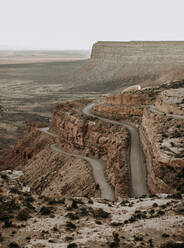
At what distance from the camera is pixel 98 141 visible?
33125 mm

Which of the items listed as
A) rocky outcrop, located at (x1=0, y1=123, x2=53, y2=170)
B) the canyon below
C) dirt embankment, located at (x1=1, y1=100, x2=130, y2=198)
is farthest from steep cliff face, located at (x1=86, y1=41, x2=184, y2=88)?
dirt embankment, located at (x1=1, y1=100, x2=130, y2=198)

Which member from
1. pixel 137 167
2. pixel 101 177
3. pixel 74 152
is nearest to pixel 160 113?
pixel 137 167

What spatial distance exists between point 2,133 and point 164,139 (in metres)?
48.5

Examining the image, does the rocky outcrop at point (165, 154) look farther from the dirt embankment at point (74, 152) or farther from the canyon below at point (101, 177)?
the dirt embankment at point (74, 152)

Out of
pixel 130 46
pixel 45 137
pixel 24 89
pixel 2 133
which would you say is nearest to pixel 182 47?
pixel 130 46

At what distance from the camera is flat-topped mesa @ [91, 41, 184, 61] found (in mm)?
131500

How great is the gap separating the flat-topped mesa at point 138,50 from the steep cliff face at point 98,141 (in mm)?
95609

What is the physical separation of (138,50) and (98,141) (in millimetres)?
112099

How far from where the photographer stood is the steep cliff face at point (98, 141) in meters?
27.2

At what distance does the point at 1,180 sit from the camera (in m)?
29.0

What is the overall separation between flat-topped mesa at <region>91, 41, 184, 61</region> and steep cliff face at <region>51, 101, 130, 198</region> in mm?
95609

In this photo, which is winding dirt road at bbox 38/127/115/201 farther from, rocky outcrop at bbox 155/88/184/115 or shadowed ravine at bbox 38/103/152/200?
rocky outcrop at bbox 155/88/184/115

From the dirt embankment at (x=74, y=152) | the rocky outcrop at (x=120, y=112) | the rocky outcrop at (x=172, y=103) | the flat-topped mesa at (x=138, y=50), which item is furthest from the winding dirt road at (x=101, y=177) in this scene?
the flat-topped mesa at (x=138, y=50)

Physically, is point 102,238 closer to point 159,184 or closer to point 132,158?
point 159,184
